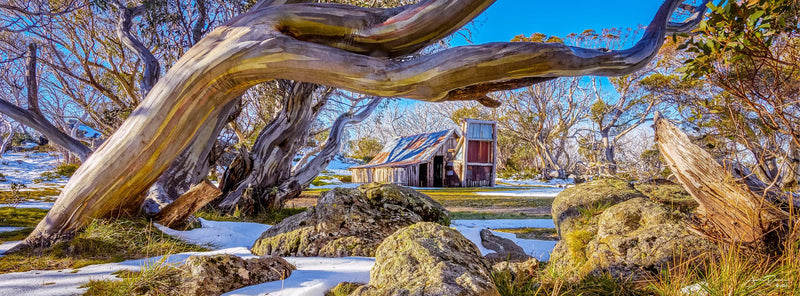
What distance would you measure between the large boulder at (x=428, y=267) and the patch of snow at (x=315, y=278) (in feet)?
1.24

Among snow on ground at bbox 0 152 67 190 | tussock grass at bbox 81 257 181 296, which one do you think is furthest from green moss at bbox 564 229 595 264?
snow on ground at bbox 0 152 67 190

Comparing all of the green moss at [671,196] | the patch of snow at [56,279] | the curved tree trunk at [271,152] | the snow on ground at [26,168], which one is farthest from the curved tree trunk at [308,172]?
the snow on ground at [26,168]

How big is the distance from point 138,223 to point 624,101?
86.4ft

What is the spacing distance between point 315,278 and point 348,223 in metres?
1.42

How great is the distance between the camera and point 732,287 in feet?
6.39

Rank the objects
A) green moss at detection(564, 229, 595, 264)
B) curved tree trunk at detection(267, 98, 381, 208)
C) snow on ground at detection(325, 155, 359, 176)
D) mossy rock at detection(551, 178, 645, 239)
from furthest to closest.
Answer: snow on ground at detection(325, 155, 359, 176), curved tree trunk at detection(267, 98, 381, 208), mossy rock at detection(551, 178, 645, 239), green moss at detection(564, 229, 595, 264)

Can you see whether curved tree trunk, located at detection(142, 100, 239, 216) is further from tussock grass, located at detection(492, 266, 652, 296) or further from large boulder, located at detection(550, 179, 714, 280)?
large boulder, located at detection(550, 179, 714, 280)

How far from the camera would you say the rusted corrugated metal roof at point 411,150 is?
21406 mm

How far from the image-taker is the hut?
825 inches

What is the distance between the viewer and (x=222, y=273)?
92.1 inches

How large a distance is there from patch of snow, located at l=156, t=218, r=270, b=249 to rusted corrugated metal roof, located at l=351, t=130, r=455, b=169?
15483 mm

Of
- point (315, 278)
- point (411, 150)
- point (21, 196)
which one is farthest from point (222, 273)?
point (411, 150)

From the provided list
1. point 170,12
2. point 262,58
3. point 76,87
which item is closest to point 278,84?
point 170,12

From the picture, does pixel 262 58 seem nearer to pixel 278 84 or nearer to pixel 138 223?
pixel 138 223
